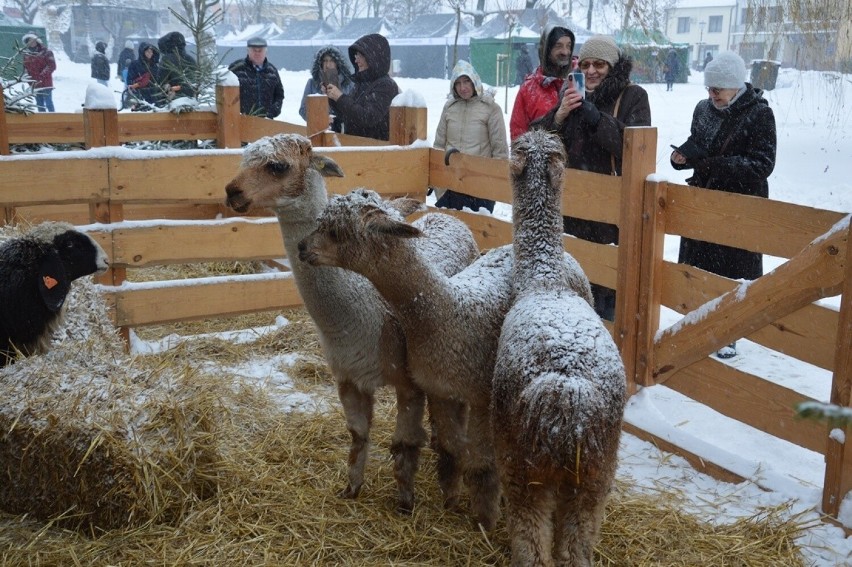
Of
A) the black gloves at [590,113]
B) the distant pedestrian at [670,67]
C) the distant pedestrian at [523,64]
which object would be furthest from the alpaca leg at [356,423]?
the distant pedestrian at [523,64]

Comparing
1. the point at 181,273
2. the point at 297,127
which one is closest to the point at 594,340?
the point at 297,127

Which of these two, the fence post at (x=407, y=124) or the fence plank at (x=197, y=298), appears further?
the fence post at (x=407, y=124)

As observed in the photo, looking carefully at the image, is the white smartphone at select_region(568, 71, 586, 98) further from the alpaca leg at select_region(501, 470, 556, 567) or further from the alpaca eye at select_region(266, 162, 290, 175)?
the alpaca leg at select_region(501, 470, 556, 567)

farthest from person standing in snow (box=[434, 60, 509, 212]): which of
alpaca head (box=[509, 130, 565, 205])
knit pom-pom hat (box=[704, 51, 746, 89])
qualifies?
alpaca head (box=[509, 130, 565, 205])

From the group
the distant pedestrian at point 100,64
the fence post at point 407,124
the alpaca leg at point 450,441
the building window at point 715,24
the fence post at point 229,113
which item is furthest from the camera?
the building window at point 715,24

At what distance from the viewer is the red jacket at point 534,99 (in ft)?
22.4

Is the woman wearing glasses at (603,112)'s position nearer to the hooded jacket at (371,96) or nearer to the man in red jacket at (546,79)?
the man in red jacket at (546,79)

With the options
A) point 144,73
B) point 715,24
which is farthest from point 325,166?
point 715,24

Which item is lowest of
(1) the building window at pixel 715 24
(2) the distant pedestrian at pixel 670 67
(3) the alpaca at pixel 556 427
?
(3) the alpaca at pixel 556 427

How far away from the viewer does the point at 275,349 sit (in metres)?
6.68

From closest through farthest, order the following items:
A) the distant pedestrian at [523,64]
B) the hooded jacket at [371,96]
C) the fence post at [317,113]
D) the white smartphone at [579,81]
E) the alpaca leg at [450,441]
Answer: the alpaca leg at [450,441], the white smartphone at [579,81], the fence post at [317,113], the hooded jacket at [371,96], the distant pedestrian at [523,64]

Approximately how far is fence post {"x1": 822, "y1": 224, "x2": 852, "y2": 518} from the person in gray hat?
806 cm

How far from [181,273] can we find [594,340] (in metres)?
6.37

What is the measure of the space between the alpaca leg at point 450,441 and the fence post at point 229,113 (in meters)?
5.96
